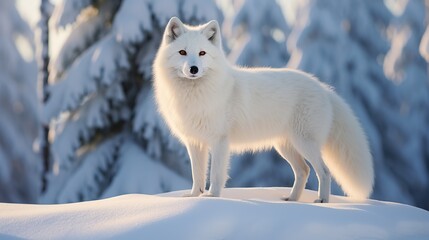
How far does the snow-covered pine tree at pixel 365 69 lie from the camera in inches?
716

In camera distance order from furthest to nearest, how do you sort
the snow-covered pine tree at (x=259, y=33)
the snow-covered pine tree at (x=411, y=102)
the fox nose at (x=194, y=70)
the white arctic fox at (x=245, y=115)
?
the snow-covered pine tree at (x=259, y=33), the snow-covered pine tree at (x=411, y=102), the white arctic fox at (x=245, y=115), the fox nose at (x=194, y=70)

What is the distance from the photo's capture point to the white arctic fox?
6.08 meters

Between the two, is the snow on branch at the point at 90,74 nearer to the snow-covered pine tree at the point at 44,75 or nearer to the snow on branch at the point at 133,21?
the snow on branch at the point at 133,21

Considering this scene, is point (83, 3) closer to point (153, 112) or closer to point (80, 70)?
point (80, 70)

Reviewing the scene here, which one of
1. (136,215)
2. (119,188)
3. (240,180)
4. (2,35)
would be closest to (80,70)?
(119,188)

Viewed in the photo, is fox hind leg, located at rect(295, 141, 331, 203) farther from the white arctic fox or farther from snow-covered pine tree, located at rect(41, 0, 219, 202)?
snow-covered pine tree, located at rect(41, 0, 219, 202)

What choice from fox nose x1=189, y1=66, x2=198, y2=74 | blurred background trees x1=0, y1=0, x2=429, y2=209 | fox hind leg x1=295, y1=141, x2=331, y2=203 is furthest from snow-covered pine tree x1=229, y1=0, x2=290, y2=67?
fox nose x1=189, y1=66, x2=198, y2=74

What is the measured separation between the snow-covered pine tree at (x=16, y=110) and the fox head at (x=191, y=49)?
619 inches

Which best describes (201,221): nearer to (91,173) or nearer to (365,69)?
(91,173)

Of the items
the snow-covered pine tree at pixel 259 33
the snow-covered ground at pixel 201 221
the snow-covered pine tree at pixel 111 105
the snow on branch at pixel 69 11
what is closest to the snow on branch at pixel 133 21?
the snow-covered pine tree at pixel 111 105

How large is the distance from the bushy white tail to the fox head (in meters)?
1.65

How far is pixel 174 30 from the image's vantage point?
614 centimetres

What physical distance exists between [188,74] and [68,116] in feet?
22.3

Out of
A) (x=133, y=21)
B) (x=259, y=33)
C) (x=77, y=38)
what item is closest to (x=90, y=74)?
(x=133, y=21)
